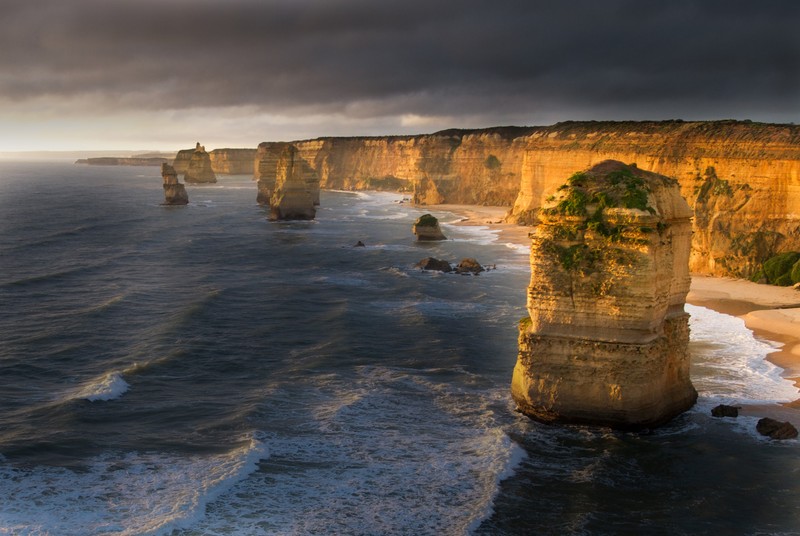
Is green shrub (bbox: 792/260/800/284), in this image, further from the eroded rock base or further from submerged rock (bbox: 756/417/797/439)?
submerged rock (bbox: 756/417/797/439)

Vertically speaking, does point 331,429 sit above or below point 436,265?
below

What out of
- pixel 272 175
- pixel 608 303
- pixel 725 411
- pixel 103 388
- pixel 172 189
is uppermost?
pixel 272 175

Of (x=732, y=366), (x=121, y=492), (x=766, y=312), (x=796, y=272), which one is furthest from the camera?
(x=796, y=272)

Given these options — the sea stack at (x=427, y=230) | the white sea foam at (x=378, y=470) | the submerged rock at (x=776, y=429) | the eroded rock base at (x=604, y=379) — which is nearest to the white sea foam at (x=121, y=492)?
the white sea foam at (x=378, y=470)

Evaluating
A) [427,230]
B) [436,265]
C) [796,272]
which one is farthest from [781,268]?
[427,230]

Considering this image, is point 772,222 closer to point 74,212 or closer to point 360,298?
point 360,298

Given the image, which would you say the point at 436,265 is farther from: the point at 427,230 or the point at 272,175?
the point at 272,175

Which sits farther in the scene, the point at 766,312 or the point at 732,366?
the point at 766,312
